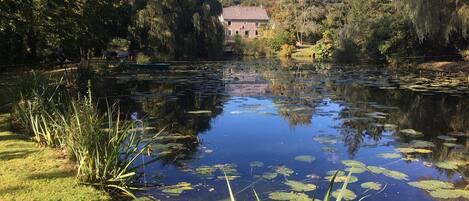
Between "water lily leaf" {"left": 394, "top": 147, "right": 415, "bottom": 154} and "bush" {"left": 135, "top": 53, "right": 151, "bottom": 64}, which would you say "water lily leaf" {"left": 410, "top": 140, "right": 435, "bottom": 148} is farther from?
"bush" {"left": 135, "top": 53, "right": 151, "bottom": 64}

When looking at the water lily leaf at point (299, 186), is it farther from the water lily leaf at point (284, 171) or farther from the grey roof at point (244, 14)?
the grey roof at point (244, 14)

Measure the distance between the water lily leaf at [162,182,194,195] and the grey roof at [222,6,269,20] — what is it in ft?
280

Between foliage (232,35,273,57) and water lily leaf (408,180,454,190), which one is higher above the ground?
foliage (232,35,273,57)

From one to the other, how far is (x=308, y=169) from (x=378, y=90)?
1300 centimetres

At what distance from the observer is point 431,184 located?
6.82 m

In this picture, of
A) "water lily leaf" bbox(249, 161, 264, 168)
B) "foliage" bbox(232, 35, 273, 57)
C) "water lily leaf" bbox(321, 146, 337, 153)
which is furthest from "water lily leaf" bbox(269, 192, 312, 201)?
"foliage" bbox(232, 35, 273, 57)

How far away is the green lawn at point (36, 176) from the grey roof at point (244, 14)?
277ft

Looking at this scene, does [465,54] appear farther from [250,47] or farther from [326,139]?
[250,47]

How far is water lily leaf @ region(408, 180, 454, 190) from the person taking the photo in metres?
6.69

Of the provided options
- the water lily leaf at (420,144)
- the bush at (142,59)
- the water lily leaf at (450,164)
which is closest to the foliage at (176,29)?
the bush at (142,59)

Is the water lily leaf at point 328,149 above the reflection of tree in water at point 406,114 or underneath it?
underneath

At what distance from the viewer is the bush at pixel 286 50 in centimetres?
5978

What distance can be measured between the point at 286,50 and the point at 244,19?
32.0 meters

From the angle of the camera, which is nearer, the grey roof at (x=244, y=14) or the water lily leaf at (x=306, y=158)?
the water lily leaf at (x=306, y=158)
